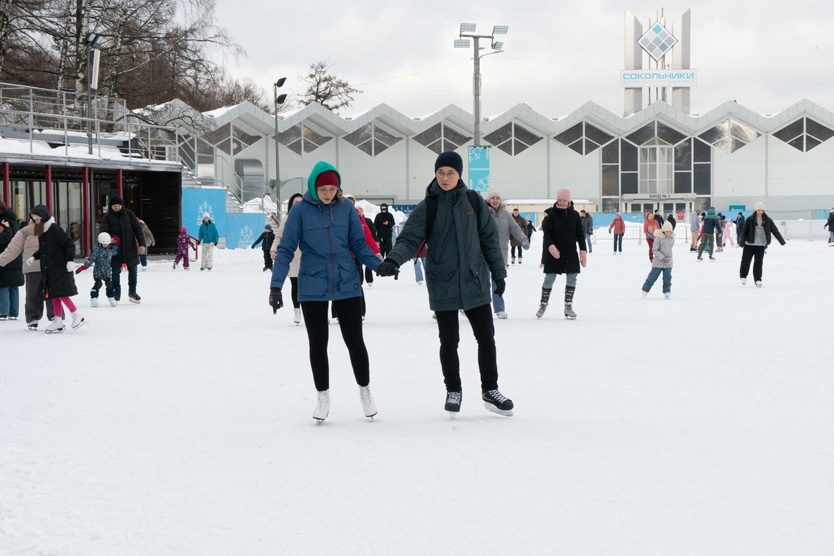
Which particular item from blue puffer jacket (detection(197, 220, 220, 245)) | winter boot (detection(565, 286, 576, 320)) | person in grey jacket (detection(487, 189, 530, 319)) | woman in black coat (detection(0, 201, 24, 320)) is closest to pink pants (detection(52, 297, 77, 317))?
woman in black coat (detection(0, 201, 24, 320))

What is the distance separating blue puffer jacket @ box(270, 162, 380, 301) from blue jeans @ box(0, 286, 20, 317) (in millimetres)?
7368

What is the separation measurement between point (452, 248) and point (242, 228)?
2648cm

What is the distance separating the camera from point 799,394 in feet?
20.9

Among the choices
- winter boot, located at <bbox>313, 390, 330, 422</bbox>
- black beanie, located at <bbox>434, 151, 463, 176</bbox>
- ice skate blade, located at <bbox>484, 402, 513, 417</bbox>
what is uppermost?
black beanie, located at <bbox>434, 151, 463, 176</bbox>

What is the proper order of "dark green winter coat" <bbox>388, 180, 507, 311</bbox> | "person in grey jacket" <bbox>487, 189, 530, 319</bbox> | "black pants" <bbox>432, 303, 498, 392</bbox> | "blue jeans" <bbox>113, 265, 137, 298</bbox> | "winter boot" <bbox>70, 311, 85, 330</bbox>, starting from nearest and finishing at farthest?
"dark green winter coat" <bbox>388, 180, 507, 311</bbox>, "black pants" <bbox>432, 303, 498, 392</bbox>, "winter boot" <bbox>70, 311, 85, 330</bbox>, "person in grey jacket" <bbox>487, 189, 530, 319</bbox>, "blue jeans" <bbox>113, 265, 137, 298</bbox>

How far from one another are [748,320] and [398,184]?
4761 centimetres

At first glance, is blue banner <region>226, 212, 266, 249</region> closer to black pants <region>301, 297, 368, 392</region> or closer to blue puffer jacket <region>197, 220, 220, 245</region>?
blue puffer jacket <region>197, 220, 220, 245</region>

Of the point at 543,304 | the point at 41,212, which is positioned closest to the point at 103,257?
the point at 41,212

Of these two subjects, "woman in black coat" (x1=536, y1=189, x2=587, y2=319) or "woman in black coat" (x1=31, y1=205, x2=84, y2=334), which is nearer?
"woman in black coat" (x1=31, y1=205, x2=84, y2=334)

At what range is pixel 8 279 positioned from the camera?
11.8m

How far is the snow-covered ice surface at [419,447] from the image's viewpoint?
11.8 feet

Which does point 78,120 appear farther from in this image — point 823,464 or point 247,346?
point 823,464

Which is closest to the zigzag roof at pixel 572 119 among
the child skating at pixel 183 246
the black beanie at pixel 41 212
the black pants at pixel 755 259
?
the child skating at pixel 183 246

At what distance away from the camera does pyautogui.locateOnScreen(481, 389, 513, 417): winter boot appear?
5707 millimetres
